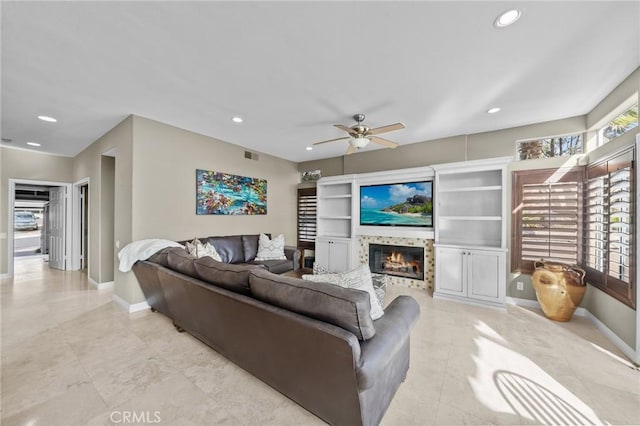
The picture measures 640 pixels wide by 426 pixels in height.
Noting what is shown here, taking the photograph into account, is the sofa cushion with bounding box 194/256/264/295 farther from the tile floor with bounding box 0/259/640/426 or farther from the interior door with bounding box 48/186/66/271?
the interior door with bounding box 48/186/66/271

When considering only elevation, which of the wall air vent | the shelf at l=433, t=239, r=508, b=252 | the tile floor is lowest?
the tile floor

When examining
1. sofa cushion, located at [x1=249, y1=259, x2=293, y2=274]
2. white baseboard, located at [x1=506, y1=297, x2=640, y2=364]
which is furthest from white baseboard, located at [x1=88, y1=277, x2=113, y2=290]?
white baseboard, located at [x1=506, y1=297, x2=640, y2=364]

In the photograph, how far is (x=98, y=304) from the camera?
12.1 feet

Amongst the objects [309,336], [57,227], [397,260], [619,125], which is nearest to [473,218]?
[397,260]

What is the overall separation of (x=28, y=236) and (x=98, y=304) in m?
11.7

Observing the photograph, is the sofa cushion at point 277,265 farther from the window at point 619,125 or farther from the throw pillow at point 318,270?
the window at point 619,125

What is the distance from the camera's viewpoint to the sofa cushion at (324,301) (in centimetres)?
135

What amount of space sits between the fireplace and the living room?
482 millimetres

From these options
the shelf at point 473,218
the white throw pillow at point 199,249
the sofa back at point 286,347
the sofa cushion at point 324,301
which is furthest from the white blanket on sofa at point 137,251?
the shelf at point 473,218

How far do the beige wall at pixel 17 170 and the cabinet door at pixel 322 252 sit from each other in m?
6.08

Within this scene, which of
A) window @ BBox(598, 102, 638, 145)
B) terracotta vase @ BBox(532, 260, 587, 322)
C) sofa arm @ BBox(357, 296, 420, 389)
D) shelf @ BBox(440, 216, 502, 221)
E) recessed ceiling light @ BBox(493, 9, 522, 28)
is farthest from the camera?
shelf @ BBox(440, 216, 502, 221)

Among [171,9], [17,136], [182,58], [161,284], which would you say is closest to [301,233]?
[161,284]

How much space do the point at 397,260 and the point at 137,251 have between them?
4287 millimetres

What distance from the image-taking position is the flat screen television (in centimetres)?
442
